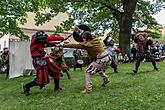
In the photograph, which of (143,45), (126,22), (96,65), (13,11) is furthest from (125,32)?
(96,65)

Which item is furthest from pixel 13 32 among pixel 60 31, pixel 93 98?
pixel 93 98

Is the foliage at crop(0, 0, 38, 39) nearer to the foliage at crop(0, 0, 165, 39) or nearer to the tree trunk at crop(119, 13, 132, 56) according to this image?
the foliage at crop(0, 0, 165, 39)

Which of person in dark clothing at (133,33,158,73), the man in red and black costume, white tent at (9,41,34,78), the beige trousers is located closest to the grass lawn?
the beige trousers

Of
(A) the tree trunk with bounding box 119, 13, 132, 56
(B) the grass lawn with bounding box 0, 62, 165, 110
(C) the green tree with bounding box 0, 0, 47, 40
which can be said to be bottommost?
(B) the grass lawn with bounding box 0, 62, 165, 110

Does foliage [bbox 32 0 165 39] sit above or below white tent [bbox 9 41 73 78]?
above

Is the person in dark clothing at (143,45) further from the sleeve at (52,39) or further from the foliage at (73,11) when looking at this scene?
the foliage at (73,11)

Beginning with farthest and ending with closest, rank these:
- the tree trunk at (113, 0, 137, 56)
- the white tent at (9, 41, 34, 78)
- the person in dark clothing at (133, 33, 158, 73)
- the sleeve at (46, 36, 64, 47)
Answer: the tree trunk at (113, 0, 137, 56), the white tent at (9, 41, 34, 78), the person in dark clothing at (133, 33, 158, 73), the sleeve at (46, 36, 64, 47)

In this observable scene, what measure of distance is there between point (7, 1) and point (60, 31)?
16.0 ft

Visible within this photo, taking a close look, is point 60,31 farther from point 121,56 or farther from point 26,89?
point 26,89

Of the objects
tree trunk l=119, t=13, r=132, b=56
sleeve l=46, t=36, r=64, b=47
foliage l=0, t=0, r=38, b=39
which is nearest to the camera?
sleeve l=46, t=36, r=64, b=47

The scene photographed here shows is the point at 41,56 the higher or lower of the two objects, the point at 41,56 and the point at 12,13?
the lower

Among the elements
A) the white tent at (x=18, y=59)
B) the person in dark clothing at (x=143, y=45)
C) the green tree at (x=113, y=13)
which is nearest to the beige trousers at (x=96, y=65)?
the person in dark clothing at (x=143, y=45)

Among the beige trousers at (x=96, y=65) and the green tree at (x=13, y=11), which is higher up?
the green tree at (x=13, y=11)

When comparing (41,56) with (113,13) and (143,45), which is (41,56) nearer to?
(143,45)
